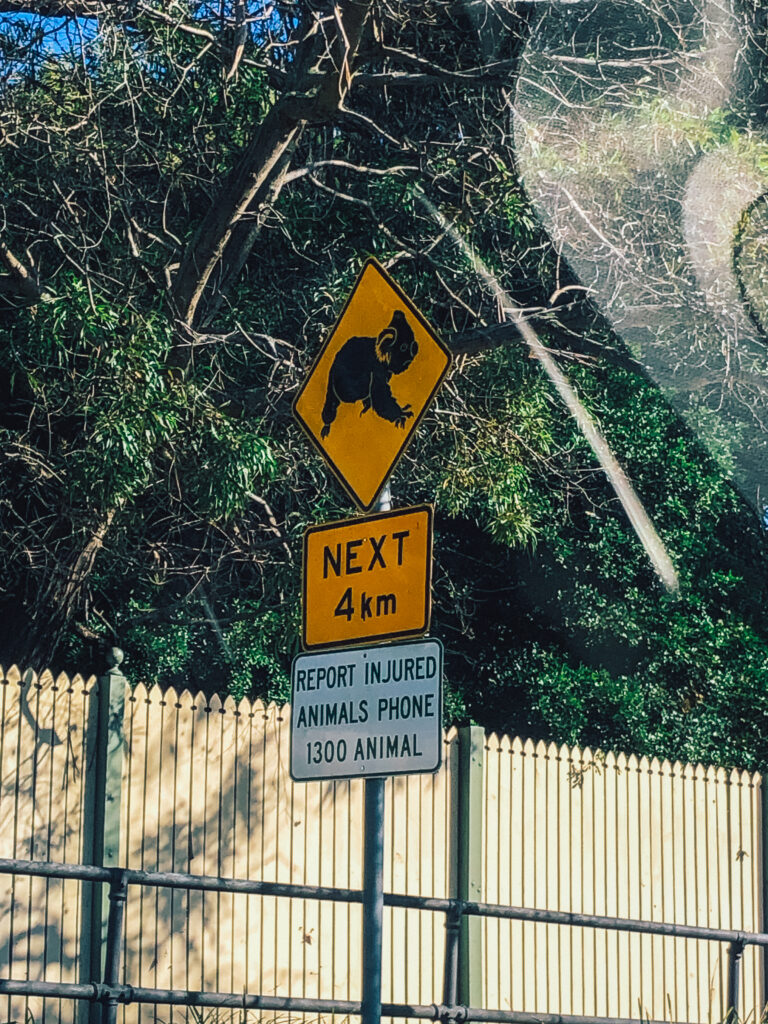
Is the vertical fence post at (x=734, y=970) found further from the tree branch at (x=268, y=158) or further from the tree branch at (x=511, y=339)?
the tree branch at (x=268, y=158)

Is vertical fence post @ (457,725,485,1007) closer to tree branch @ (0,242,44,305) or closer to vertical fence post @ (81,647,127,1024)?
vertical fence post @ (81,647,127,1024)

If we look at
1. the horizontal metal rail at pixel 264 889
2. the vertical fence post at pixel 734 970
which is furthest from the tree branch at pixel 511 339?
the horizontal metal rail at pixel 264 889

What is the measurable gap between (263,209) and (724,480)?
28.1 ft

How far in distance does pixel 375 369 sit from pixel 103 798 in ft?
13.1

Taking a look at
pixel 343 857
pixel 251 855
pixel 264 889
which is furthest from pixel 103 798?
pixel 264 889

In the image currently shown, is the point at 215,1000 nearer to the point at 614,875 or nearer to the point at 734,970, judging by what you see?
the point at 734,970

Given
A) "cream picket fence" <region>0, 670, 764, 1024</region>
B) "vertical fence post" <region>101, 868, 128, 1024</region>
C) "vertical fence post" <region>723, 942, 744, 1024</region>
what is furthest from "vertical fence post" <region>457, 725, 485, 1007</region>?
"vertical fence post" <region>101, 868, 128, 1024</region>

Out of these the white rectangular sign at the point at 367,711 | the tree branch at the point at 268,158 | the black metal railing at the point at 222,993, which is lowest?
the black metal railing at the point at 222,993

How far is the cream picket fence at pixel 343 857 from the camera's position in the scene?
26.5 ft

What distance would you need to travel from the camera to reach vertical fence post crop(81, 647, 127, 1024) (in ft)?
26.6

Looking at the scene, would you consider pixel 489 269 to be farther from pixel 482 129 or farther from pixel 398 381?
pixel 398 381

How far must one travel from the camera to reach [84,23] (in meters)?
11.0

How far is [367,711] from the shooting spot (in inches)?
191

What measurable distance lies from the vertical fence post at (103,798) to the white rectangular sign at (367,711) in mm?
3306
